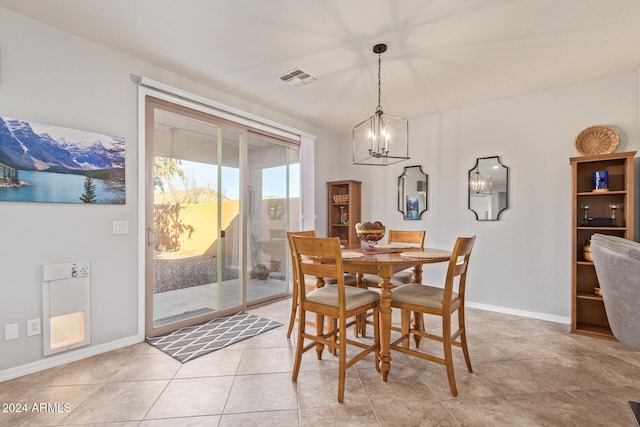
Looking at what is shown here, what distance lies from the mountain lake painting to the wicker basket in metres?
4.38

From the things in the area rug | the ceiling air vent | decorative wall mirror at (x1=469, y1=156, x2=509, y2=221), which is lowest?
the area rug

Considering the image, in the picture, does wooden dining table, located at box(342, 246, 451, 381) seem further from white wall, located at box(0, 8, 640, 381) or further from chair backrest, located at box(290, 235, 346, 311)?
white wall, located at box(0, 8, 640, 381)

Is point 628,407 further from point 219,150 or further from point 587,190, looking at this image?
point 219,150

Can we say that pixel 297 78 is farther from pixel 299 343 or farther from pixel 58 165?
pixel 299 343

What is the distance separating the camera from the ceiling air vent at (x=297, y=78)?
300 cm

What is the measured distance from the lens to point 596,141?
122 inches

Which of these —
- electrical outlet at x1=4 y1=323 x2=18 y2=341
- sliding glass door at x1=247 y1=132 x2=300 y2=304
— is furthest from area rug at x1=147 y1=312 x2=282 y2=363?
electrical outlet at x1=4 y1=323 x2=18 y2=341

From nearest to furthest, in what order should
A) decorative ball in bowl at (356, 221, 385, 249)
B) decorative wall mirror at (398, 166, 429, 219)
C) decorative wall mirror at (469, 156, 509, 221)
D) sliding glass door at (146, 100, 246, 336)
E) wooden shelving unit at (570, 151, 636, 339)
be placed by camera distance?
decorative ball in bowl at (356, 221, 385, 249) → wooden shelving unit at (570, 151, 636, 339) → sliding glass door at (146, 100, 246, 336) → decorative wall mirror at (469, 156, 509, 221) → decorative wall mirror at (398, 166, 429, 219)

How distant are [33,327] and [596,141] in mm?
5128

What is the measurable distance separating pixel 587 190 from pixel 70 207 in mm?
4679

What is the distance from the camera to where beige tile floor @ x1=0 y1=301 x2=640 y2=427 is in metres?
1.70

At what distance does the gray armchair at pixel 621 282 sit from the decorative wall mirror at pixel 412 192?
2.86 metres

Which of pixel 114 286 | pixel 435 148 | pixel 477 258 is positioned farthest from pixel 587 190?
pixel 114 286

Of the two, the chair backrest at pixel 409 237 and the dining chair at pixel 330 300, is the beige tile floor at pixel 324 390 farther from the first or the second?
the chair backrest at pixel 409 237
